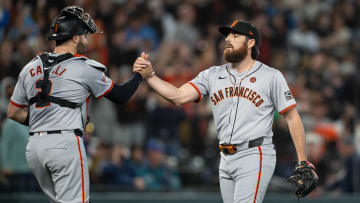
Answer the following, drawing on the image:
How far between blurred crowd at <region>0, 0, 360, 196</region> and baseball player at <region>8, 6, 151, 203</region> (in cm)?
332

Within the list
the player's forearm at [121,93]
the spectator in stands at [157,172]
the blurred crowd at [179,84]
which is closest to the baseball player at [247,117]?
the player's forearm at [121,93]

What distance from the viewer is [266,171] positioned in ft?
17.4

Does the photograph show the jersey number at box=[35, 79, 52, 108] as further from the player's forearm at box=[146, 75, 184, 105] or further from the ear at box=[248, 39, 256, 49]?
the ear at box=[248, 39, 256, 49]

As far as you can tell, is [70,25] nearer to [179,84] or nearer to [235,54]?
[235,54]

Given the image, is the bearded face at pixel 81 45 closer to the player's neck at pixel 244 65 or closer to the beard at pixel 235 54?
the beard at pixel 235 54

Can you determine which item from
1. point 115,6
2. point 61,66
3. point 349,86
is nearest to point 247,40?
point 61,66

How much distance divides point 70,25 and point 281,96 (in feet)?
5.88

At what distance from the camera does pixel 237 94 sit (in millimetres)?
5449

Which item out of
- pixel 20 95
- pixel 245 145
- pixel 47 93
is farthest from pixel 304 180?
pixel 20 95

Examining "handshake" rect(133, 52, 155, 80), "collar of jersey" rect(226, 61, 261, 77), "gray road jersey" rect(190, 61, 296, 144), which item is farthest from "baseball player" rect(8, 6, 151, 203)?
"collar of jersey" rect(226, 61, 261, 77)

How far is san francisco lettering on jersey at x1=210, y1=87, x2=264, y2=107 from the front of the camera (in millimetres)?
5387

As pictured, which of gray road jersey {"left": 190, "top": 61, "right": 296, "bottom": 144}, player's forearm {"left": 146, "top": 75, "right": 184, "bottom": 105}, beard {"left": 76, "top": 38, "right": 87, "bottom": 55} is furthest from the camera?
player's forearm {"left": 146, "top": 75, "right": 184, "bottom": 105}

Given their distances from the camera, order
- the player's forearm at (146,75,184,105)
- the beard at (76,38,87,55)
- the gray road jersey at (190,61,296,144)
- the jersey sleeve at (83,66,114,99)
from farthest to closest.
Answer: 1. the player's forearm at (146,75,184,105)
2. the gray road jersey at (190,61,296,144)
3. the beard at (76,38,87,55)
4. the jersey sleeve at (83,66,114,99)

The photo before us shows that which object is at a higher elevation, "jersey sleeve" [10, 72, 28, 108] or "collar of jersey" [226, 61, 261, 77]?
"collar of jersey" [226, 61, 261, 77]
